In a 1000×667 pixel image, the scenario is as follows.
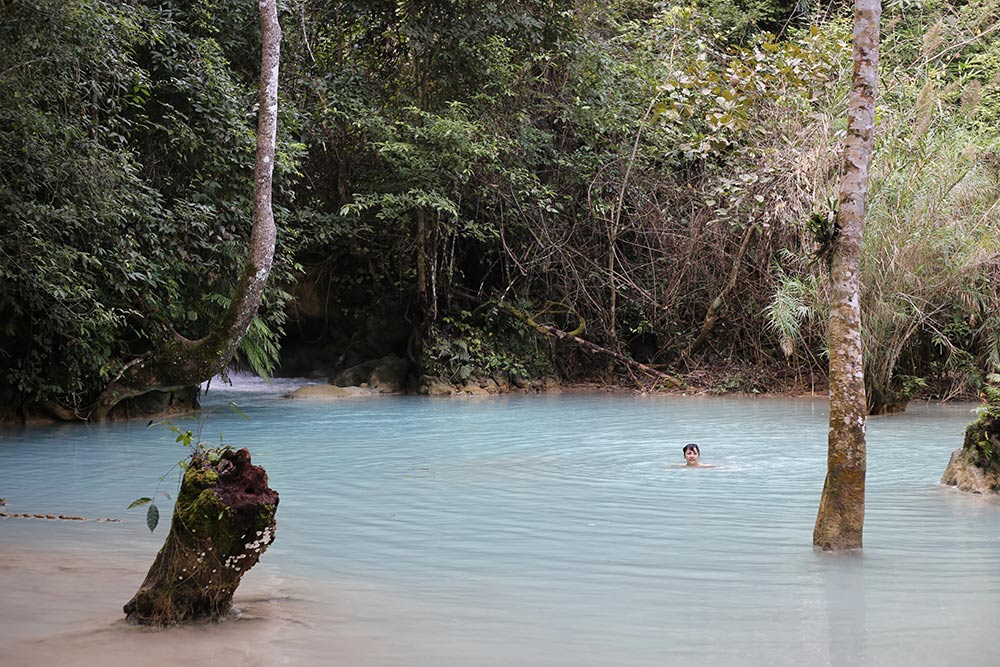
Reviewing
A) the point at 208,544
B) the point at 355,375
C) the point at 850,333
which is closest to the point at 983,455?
the point at 850,333

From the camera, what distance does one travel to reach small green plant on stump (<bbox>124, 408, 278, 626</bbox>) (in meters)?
4.40

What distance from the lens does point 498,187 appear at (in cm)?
1920

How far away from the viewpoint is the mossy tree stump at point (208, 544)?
4398 mm

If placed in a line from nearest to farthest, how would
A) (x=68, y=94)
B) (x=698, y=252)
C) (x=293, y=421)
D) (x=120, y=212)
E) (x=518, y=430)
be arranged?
(x=68, y=94) → (x=120, y=212) → (x=518, y=430) → (x=293, y=421) → (x=698, y=252)

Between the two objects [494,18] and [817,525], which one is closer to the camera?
[817,525]

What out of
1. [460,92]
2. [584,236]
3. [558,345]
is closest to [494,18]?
[460,92]

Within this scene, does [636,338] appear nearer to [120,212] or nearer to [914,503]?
[120,212]

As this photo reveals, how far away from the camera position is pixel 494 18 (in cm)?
1780

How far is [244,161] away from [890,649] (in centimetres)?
1106

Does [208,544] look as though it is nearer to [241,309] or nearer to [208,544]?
[208,544]

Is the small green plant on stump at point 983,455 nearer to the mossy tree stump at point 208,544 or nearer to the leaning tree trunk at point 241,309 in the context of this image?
the mossy tree stump at point 208,544

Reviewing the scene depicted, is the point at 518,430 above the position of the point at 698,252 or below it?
below

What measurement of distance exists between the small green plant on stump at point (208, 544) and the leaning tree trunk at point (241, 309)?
785 centimetres

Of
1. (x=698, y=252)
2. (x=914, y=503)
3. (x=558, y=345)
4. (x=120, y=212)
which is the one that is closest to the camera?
(x=914, y=503)
